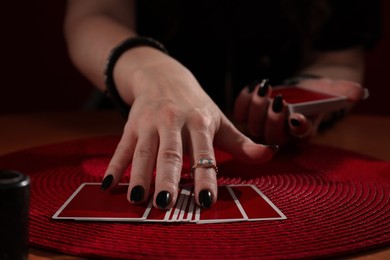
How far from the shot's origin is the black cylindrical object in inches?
17.0

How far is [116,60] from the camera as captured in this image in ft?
3.56

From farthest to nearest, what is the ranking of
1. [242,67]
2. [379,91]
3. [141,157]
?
[379,91] < [242,67] < [141,157]

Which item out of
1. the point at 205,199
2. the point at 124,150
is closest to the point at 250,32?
the point at 124,150

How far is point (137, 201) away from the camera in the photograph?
65 cm

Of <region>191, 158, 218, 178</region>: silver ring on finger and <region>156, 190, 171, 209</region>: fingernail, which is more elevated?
<region>191, 158, 218, 178</region>: silver ring on finger

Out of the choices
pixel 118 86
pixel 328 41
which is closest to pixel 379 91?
pixel 328 41

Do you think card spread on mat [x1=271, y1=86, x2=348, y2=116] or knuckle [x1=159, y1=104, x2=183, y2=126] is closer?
knuckle [x1=159, y1=104, x2=183, y2=126]

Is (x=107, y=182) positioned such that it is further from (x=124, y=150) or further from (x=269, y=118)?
(x=269, y=118)

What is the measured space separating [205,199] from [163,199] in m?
0.05

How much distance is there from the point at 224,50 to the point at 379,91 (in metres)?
1.19

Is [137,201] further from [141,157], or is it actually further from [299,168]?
[299,168]

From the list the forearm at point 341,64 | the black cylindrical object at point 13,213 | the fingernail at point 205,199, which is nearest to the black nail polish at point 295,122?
the fingernail at point 205,199

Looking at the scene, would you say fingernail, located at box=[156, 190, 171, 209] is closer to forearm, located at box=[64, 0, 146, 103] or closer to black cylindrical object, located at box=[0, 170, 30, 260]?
black cylindrical object, located at box=[0, 170, 30, 260]

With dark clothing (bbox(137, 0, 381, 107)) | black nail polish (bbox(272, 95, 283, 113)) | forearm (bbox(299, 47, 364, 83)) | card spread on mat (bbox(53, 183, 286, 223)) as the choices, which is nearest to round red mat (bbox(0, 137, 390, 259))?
card spread on mat (bbox(53, 183, 286, 223))
